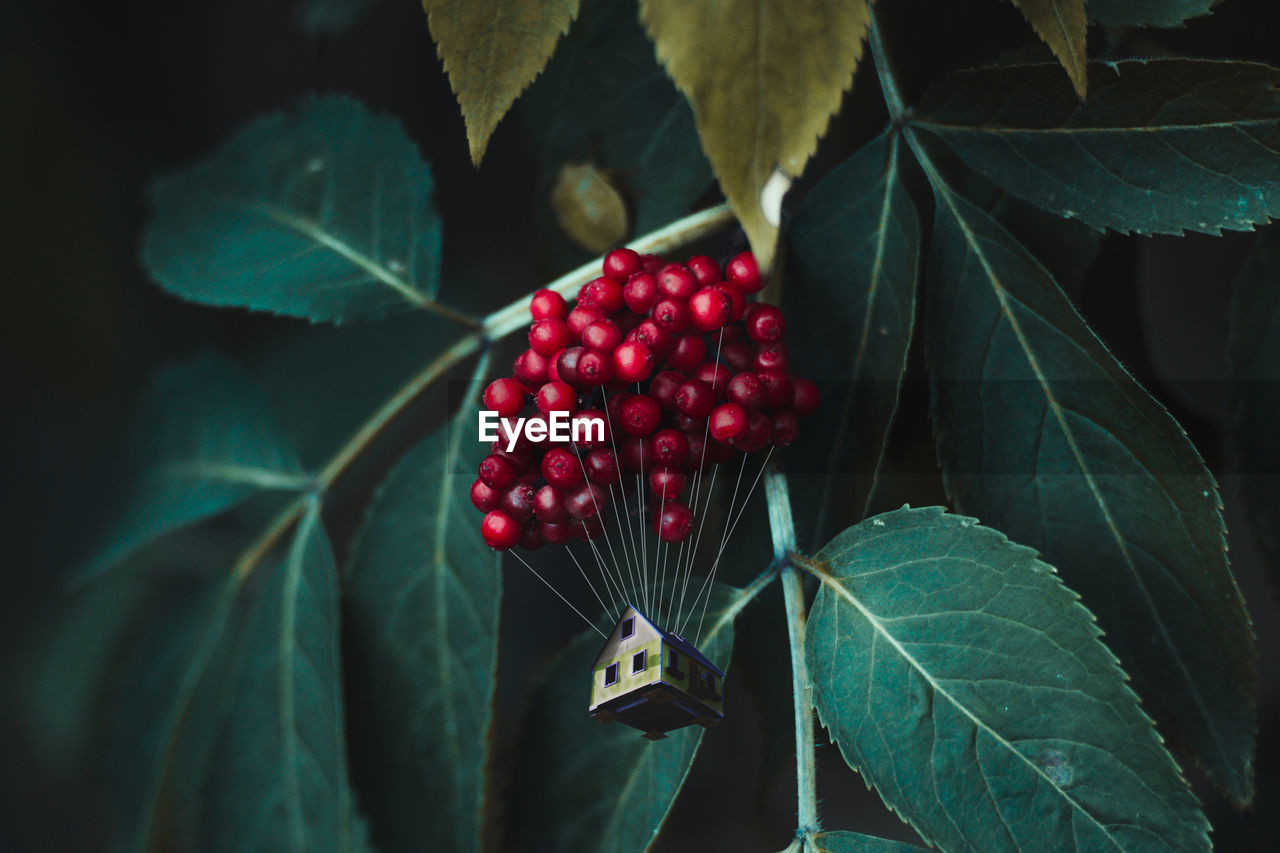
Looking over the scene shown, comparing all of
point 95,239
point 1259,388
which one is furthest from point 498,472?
point 95,239

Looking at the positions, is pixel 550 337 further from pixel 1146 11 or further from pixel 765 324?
pixel 1146 11

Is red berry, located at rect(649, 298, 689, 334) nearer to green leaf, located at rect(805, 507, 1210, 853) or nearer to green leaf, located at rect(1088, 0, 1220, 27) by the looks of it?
green leaf, located at rect(805, 507, 1210, 853)

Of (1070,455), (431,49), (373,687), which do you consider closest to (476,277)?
(431,49)

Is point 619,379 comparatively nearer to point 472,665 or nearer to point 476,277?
point 472,665

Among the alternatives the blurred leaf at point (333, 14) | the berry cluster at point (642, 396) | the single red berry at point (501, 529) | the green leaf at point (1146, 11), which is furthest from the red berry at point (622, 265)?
the blurred leaf at point (333, 14)

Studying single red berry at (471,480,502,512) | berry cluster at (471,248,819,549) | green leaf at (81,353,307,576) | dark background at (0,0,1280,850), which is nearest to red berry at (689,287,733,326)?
berry cluster at (471,248,819,549)
